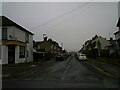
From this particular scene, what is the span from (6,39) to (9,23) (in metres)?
2.77

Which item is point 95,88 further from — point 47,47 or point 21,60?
point 47,47

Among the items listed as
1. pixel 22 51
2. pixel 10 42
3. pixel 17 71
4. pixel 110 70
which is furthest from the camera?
pixel 22 51

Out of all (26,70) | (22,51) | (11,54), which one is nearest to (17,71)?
(26,70)

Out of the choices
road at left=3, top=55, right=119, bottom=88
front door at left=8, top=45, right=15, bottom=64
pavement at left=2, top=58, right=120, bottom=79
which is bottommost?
road at left=3, top=55, right=119, bottom=88

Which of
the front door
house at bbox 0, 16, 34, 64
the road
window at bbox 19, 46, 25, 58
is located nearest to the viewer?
the road

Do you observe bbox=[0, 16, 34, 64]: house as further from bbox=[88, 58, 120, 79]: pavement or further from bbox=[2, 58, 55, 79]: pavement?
bbox=[88, 58, 120, 79]: pavement

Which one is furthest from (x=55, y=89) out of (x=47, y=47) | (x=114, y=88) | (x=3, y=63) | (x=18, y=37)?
(x=47, y=47)

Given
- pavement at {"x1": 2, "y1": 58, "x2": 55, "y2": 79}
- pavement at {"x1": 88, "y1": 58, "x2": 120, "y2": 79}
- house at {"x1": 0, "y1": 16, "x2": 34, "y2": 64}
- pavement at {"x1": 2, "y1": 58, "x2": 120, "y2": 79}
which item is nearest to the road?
pavement at {"x1": 88, "y1": 58, "x2": 120, "y2": 79}

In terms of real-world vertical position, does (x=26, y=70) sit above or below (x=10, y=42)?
below

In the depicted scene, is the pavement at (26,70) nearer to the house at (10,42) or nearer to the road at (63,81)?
the road at (63,81)

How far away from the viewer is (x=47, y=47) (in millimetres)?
93875

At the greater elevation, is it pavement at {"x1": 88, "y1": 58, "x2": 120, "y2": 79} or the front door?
the front door

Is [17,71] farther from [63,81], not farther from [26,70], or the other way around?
[63,81]

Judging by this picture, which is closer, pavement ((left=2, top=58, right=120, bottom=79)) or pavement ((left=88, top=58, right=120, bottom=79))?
pavement ((left=88, top=58, right=120, bottom=79))
